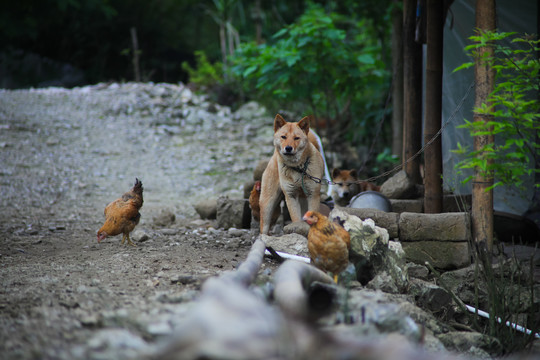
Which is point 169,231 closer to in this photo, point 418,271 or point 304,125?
point 304,125

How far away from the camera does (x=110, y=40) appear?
868 inches

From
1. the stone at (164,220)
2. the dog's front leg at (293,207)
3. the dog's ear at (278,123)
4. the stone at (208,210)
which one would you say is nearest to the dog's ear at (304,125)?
the dog's ear at (278,123)

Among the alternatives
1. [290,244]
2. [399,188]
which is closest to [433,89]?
[399,188]

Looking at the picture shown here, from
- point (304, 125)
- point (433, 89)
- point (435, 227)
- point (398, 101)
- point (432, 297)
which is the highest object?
point (398, 101)

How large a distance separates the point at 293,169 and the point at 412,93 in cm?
292

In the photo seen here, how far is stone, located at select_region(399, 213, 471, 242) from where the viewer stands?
16.1 feet

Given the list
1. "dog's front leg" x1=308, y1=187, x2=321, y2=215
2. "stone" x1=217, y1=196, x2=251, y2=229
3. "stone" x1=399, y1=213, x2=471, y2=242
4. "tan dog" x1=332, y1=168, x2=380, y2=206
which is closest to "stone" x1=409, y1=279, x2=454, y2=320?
"stone" x1=399, y1=213, x2=471, y2=242

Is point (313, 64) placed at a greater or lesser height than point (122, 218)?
greater

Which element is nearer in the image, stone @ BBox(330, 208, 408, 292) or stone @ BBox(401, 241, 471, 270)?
stone @ BBox(330, 208, 408, 292)

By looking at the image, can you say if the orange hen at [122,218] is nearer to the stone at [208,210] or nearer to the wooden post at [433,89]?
the stone at [208,210]

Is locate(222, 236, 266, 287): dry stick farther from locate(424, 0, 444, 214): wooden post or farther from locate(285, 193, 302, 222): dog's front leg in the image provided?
locate(424, 0, 444, 214): wooden post

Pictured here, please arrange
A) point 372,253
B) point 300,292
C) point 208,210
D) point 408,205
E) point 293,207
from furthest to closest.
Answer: point 208,210, point 408,205, point 293,207, point 372,253, point 300,292

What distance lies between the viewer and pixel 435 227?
4.97m

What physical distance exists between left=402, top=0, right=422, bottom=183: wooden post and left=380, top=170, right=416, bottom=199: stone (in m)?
0.39
